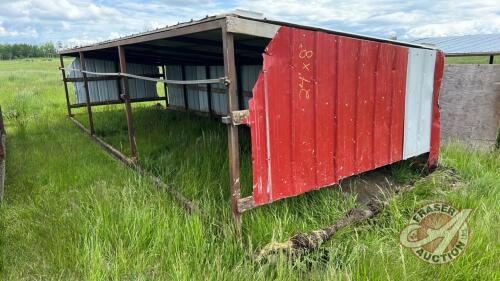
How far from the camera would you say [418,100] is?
485 cm

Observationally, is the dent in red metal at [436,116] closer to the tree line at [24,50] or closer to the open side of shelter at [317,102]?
the open side of shelter at [317,102]

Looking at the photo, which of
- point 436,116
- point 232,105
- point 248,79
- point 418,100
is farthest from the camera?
point 248,79

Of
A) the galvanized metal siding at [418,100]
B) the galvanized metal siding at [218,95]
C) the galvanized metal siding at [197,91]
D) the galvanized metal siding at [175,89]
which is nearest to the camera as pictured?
the galvanized metal siding at [418,100]

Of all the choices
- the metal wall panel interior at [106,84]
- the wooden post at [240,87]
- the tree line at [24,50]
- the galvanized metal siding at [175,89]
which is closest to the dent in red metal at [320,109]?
the wooden post at [240,87]

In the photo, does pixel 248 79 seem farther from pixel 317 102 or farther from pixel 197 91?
pixel 317 102

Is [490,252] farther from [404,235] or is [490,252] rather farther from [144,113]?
[144,113]

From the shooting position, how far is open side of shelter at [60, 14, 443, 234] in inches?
122

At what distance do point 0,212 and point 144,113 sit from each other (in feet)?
21.7

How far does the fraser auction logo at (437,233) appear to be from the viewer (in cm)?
313

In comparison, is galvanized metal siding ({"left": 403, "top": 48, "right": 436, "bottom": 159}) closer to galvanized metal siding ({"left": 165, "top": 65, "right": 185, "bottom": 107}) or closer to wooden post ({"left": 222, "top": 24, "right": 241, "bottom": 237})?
wooden post ({"left": 222, "top": 24, "right": 241, "bottom": 237})

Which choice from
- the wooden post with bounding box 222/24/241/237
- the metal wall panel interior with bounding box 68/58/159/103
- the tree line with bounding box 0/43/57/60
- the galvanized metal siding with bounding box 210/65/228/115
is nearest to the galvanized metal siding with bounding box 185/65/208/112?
the galvanized metal siding with bounding box 210/65/228/115

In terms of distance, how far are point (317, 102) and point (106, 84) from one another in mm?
8612

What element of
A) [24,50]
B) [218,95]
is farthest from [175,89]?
[24,50]

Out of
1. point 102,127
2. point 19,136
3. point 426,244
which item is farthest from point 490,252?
point 19,136
